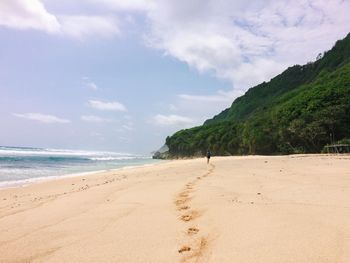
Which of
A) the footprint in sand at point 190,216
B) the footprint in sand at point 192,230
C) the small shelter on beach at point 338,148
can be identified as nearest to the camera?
the footprint in sand at point 192,230

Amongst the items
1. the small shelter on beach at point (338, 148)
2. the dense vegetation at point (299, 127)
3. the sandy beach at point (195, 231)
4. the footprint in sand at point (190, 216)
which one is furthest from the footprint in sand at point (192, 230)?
the dense vegetation at point (299, 127)

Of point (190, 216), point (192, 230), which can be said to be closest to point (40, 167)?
point (190, 216)

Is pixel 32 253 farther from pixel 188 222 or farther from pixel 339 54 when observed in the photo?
pixel 339 54

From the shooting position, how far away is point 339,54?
94.4 metres

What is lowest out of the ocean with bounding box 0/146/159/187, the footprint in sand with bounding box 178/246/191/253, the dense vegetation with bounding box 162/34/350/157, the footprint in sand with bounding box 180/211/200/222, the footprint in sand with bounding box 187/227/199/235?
the footprint in sand with bounding box 178/246/191/253

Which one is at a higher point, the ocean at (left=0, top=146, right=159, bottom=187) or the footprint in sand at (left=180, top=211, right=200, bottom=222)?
the ocean at (left=0, top=146, right=159, bottom=187)

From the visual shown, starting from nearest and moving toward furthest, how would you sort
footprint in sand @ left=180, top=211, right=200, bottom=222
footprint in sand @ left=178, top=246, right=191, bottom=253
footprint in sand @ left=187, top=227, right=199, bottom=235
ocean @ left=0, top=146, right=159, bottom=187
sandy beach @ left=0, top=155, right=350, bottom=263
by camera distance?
sandy beach @ left=0, top=155, right=350, bottom=263 < footprint in sand @ left=178, top=246, right=191, bottom=253 < footprint in sand @ left=187, top=227, right=199, bottom=235 < footprint in sand @ left=180, top=211, right=200, bottom=222 < ocean @ left=0, top=146, right=159, bottom=187

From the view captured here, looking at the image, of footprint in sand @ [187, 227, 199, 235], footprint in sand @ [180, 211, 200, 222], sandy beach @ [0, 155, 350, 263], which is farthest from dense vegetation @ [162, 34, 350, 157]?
footprint in sand @ [187, 227, 199, 235]

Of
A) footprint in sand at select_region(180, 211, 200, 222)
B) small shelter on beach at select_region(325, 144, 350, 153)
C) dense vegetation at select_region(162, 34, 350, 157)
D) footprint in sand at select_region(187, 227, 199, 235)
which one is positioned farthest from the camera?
dense vegetation at select_region(162, 34, 350, 157)

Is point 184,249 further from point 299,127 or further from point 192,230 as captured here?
point 299,127

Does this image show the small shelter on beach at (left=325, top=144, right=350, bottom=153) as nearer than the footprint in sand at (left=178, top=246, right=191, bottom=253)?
No

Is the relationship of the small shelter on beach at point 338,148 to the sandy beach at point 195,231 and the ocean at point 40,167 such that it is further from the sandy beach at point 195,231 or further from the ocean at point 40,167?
the sandy beach at point 195,231

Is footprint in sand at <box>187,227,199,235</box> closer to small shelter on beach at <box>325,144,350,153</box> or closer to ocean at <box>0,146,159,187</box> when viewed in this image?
ocean at <box>0,146,159,187</box>

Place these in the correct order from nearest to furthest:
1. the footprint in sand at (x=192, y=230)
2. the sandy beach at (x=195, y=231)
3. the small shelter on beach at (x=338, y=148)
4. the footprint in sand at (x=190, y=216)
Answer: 1. the sandy beach at (x=195, y=231)
2. the footprint in sand at (x=192, y=230)
3. the footprint in sand at (x=190, y=216)
4. the small shelter on beach at (x=338, y=148)
